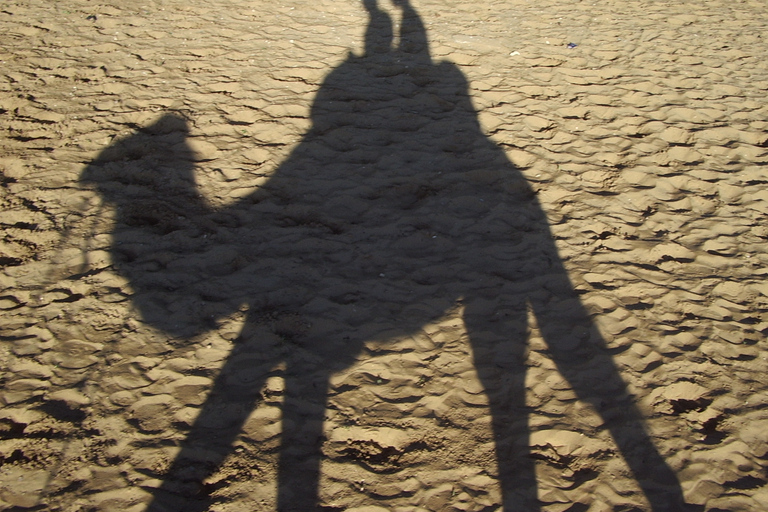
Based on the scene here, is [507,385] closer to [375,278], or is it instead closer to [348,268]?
[375,278]

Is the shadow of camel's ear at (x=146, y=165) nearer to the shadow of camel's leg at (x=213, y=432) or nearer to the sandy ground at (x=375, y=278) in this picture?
the sandy ground at (x=375, y=278)

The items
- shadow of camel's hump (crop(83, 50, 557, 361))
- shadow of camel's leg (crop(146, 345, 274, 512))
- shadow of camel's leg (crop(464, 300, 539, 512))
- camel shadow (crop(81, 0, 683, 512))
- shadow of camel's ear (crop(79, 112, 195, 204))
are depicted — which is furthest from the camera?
shadow of camel's ear (crop(79, 112, 195, 204))

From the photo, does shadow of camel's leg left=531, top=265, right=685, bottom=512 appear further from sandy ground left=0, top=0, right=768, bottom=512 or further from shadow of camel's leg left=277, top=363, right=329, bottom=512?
shadow of camel's leg left=277, top=363, right=329, bottom=512

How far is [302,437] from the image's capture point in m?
2.60

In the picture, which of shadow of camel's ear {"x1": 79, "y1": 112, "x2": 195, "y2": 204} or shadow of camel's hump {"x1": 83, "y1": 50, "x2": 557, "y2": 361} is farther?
shadow of camel's ear {"x1": 79, "y1": 112, "x2": 195, "y2": 204}

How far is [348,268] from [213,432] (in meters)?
1.33

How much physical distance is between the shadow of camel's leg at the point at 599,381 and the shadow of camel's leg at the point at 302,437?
1319 mm

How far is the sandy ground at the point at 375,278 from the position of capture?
2.52 m

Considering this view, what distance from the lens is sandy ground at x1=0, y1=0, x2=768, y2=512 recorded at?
252 cm

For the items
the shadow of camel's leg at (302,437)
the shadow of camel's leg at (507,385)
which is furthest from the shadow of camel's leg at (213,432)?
the shadow of camel's leg at (507,385)

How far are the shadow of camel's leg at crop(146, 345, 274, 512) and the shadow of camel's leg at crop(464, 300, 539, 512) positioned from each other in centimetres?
117

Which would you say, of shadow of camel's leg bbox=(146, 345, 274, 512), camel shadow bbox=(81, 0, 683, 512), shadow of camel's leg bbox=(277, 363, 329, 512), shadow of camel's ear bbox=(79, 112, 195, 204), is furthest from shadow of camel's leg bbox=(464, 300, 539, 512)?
shadow of camel's ear bbox=(79, 112, 195, 204)

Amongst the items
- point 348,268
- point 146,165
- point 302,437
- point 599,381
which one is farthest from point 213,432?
point 146,165

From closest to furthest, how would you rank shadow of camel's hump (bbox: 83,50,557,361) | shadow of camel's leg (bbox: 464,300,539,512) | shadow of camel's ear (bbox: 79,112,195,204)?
shadow of camel's leg (bbox: 464,300,539,512) → shadow of camel's hump (bbox: 83,50,557,361) → shadow of camel's ear (bbox: 79,112,195,204)
